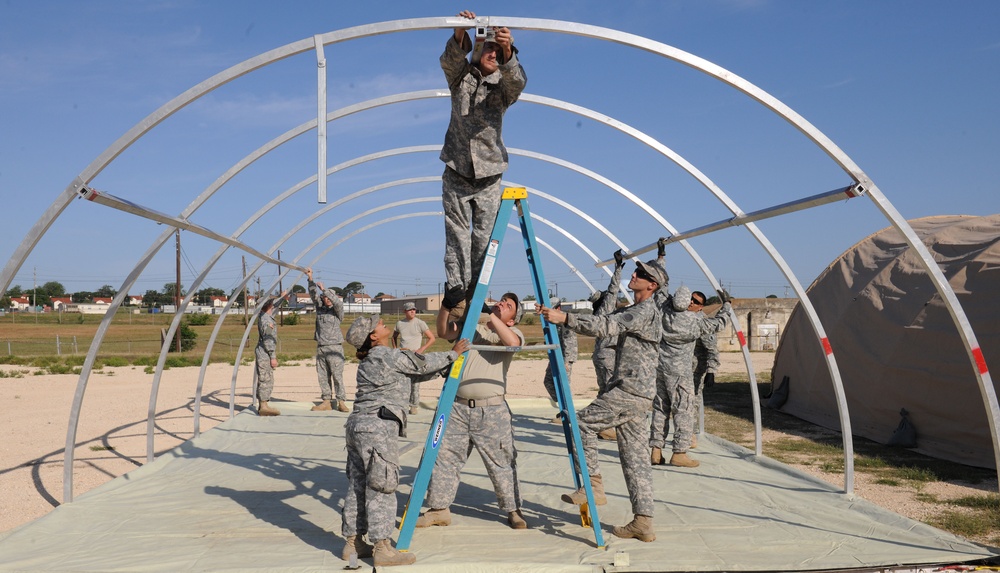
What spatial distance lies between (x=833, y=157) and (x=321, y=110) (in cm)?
351

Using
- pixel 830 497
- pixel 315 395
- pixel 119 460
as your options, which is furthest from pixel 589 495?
pixel 315 395

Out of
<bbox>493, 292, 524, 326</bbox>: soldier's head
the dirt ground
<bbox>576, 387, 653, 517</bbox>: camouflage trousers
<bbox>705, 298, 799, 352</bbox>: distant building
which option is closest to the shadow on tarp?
<bbox>576, 387, 653, 517</bbox>: camouflage trousers

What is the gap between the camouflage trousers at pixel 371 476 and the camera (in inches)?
186

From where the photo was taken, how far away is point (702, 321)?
9.02 m

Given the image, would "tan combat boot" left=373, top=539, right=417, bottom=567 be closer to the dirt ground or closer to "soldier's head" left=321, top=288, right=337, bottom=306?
the dirt ground

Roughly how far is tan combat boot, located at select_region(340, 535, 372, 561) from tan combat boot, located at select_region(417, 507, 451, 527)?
0.74 meters

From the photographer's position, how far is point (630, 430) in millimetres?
5543

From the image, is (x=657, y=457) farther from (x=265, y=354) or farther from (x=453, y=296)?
(x=265, y=354)

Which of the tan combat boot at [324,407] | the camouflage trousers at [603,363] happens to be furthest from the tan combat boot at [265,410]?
the camouflage trousers at [603,363]

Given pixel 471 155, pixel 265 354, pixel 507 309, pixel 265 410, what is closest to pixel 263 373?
pixel 265 354

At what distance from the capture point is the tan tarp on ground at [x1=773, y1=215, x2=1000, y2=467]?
29.0ft

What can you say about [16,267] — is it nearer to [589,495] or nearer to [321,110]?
[321,110]

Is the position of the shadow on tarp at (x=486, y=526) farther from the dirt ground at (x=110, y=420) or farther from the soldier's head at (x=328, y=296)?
the soldier's head at (x=328, y=296)

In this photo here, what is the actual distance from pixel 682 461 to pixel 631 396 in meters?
3.01
